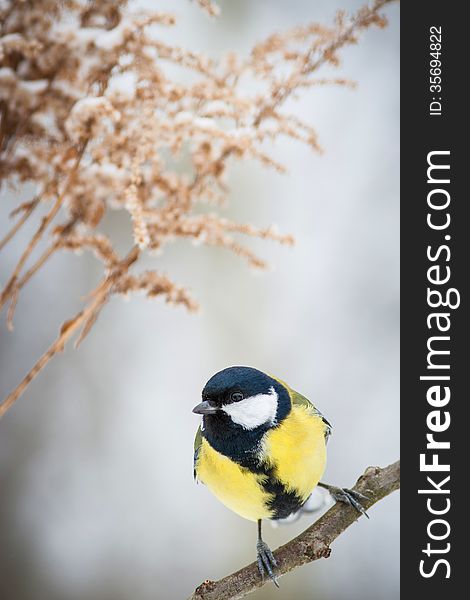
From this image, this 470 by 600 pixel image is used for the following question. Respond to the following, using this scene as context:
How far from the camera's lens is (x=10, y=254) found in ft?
3.26

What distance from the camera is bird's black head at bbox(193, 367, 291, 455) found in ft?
1.83

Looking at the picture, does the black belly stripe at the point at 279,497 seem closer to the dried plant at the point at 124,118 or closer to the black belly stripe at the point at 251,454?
the black belly stripe at the point at 251,454

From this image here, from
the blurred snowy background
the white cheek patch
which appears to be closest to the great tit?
the white cheek patch

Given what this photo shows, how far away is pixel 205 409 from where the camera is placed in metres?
0.54

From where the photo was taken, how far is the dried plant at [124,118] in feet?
1.90

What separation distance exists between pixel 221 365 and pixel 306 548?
541 millimetres

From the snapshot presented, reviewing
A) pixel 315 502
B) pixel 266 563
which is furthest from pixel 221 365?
pixel 266 563

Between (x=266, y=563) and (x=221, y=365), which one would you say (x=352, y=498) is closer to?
(x=266, y=563)

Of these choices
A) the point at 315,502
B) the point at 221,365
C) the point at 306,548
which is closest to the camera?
the point at 306,548

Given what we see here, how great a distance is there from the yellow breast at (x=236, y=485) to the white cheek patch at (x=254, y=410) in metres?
0.04

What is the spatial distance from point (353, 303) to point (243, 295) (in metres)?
0.17

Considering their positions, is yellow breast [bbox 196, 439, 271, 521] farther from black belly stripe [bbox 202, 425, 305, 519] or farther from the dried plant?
the dried plant

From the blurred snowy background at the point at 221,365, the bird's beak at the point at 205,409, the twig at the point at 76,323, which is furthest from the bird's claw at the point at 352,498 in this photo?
the blurred snowy background at the point at 221,365

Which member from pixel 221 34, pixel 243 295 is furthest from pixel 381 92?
pixel 243 295
